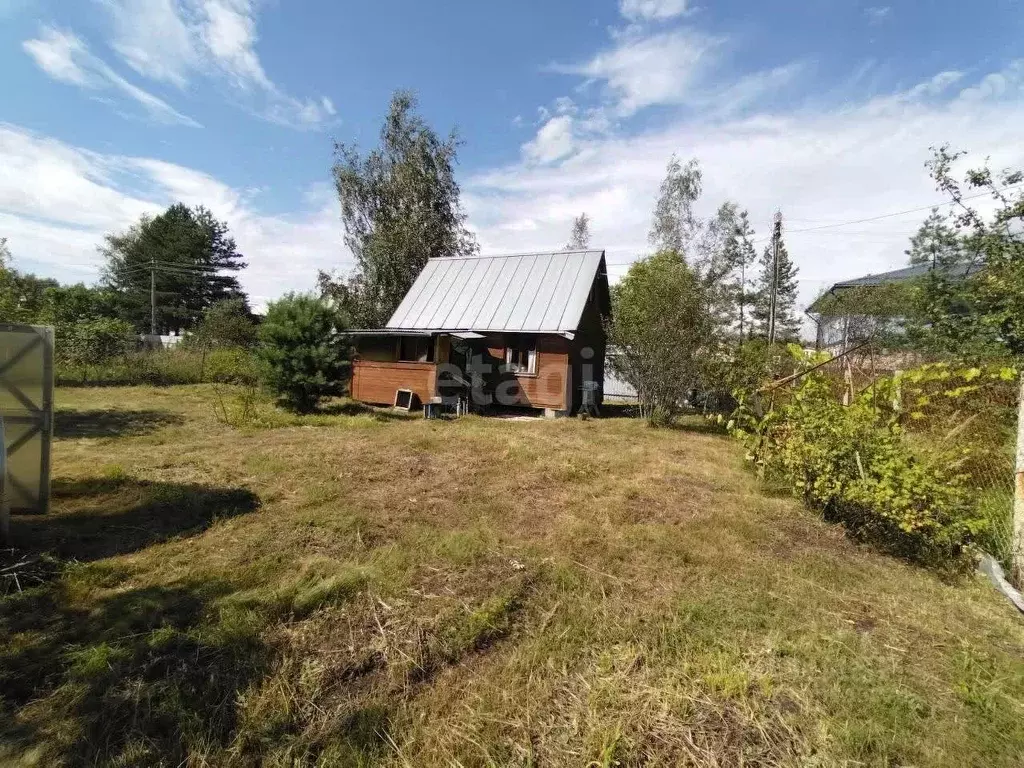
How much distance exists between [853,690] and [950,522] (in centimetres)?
270

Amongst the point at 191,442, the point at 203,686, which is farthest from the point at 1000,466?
the point at 191,442

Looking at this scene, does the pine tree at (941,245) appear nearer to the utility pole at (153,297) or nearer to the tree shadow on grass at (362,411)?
the tree shadow on grass at (362,411)

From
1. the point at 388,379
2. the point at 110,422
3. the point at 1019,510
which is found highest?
the point at 388,379

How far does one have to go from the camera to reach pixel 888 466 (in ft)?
14.1

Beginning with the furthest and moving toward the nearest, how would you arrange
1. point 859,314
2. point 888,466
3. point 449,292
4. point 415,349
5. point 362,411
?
1. point 859,314
2. point 449,292
3. point 415,349
4. point 362,411
5. point 888,466

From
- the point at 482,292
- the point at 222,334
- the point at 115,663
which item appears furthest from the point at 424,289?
the point at 115,663

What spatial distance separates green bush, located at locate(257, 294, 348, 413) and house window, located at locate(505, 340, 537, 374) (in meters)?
4.86

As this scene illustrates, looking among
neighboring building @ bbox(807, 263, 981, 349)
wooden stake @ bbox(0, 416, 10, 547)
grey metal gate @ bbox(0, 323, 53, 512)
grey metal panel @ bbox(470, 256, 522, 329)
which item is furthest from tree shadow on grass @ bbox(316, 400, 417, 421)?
neighboring building @ bbox(807, 263, 981, 349)

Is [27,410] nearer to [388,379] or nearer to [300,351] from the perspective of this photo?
[300,351]

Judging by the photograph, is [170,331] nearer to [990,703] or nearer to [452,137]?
[452,137]

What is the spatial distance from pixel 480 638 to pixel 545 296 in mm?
12874

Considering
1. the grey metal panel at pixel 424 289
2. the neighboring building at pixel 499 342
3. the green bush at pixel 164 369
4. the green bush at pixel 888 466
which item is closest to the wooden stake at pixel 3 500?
the green bush at pixel 888 466

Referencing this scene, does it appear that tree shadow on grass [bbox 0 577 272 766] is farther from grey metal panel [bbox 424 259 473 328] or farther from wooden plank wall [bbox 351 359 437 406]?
grey metal panel [bbox 424 259 473 328]

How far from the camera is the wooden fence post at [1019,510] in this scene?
362 centimetres
